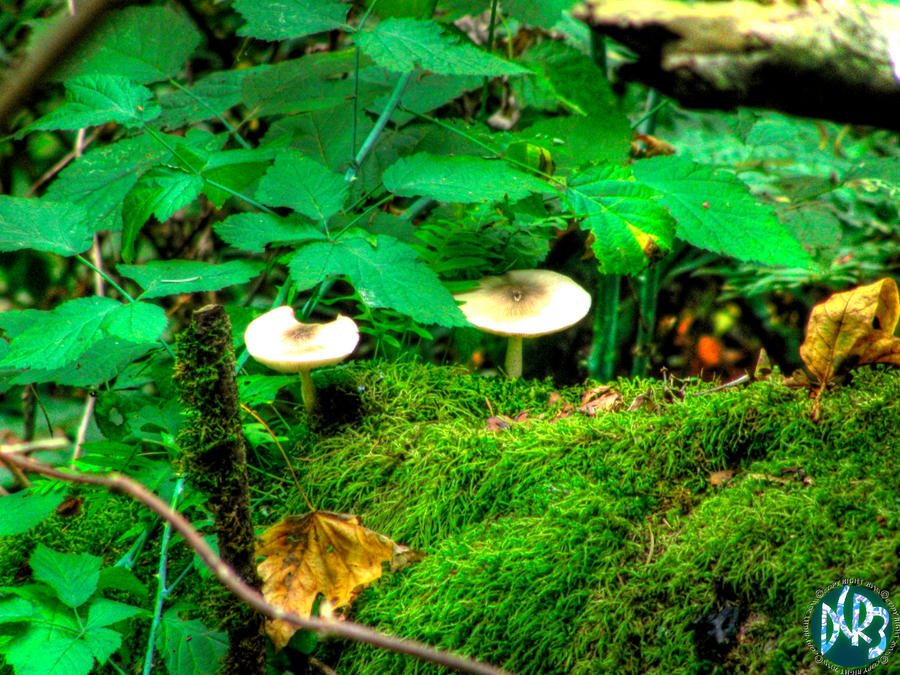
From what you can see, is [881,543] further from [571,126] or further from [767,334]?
[767,334]

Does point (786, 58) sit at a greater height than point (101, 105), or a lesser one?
greater

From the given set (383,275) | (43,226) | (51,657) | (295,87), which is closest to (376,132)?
(295,87)

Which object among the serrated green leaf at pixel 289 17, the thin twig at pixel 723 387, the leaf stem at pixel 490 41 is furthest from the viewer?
the leaf stem at pixel 490 41

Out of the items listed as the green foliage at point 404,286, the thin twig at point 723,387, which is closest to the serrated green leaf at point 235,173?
the green foliage at point 404,286

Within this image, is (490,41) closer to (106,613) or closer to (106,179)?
(106,179)

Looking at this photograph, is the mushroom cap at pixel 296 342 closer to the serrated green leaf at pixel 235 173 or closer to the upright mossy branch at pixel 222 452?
the upright mossy branch at pixel 222 452

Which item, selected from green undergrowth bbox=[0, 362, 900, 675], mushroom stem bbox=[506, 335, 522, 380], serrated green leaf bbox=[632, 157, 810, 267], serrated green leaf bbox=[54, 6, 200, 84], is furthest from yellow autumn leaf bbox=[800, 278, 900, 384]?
serrated green leaf bbox=[54, 6, 200, 84]

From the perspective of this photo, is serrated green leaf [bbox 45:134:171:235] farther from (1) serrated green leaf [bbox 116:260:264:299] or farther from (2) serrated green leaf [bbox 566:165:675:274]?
(2) serrated green leaf [bbox 566:165:675:274]

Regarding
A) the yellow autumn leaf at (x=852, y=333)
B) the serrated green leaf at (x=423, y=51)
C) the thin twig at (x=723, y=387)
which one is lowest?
the thin twig at (x=723, y=387)
